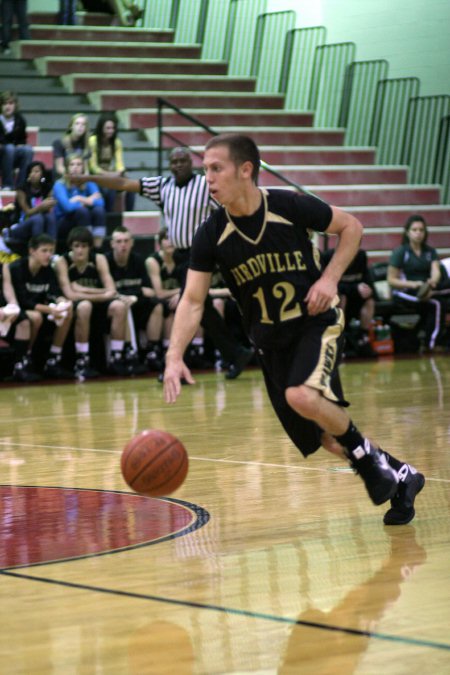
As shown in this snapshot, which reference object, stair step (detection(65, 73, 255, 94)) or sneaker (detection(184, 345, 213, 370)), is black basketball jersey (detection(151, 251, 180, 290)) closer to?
sneaker (detection(184, 345, 213, 370))

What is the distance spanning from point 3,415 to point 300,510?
4.46 m

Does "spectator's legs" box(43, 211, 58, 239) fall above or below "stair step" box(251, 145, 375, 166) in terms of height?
below

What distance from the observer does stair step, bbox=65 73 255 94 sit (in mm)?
17547

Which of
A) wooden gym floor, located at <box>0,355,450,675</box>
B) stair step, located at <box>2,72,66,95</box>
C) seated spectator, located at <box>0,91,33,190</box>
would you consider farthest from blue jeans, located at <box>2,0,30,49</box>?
wooden gym floor, located at <box>0,355,450,675</box>

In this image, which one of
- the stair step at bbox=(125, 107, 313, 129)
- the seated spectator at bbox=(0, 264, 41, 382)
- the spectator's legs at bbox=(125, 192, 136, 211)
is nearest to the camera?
the seated spectator at bbox=(0, 264, 41, 382)

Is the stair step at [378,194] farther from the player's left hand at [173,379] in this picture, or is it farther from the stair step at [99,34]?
the player's left hand at [173,379]

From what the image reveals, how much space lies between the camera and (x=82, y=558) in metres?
4.49

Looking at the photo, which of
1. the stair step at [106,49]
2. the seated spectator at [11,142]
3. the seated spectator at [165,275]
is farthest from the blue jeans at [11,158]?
the stair step at [106,49]

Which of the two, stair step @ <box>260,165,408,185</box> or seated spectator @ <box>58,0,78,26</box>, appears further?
seated spectator @ <box>58,0,78,26</box>

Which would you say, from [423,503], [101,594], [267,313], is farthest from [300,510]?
[101,594]

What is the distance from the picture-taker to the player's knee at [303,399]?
4.79 m

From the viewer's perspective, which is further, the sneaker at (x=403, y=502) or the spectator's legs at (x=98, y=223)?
the spectator's legs at (x=98, y=223)

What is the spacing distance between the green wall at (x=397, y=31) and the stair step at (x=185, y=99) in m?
1.35

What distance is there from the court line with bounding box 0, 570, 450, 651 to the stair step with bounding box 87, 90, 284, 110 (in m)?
13.5
